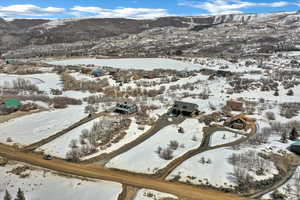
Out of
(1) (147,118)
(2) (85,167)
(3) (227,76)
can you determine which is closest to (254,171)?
(2) (85,167)

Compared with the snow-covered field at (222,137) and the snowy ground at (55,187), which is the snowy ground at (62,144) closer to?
the snowy ground at (55,187)

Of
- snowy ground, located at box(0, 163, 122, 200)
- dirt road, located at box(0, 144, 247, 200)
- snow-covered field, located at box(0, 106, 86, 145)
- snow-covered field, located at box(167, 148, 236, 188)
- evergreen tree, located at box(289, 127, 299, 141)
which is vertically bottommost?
snowy ground, located at box(0, 163, 122, 200)

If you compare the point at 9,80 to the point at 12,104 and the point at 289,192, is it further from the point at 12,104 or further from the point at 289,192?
the point at 289,192

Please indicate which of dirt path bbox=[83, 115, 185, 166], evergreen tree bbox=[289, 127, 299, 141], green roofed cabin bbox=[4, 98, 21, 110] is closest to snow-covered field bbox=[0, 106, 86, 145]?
green roofed cabin bbox=[4, 98, 21, 110]

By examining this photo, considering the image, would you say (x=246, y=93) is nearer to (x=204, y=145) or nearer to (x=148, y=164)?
(x=204, y=145)

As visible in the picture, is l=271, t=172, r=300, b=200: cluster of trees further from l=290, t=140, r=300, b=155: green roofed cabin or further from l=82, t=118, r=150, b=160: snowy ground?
l=82, t=118, r=150, b=160: snowy ground

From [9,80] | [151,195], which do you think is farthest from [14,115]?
[9,80]
